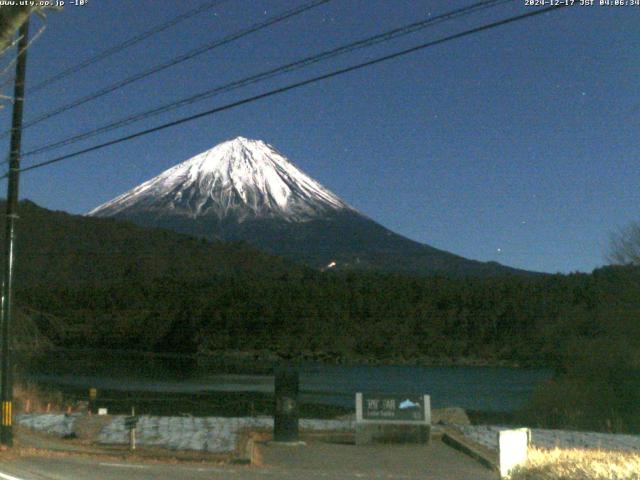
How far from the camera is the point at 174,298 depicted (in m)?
72.2

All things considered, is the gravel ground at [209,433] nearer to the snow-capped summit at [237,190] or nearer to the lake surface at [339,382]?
the lake surface at [339,382]

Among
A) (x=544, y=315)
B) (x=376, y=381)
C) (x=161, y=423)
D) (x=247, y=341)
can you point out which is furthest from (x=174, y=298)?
(x=161, y=423)

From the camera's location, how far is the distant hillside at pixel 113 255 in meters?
91.6

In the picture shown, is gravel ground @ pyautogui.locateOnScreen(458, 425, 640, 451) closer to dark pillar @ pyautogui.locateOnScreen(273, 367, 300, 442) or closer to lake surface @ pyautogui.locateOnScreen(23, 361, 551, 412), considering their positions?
dark pillar @ pyautogui.locateOnScreen(273, 367, 300, 442)

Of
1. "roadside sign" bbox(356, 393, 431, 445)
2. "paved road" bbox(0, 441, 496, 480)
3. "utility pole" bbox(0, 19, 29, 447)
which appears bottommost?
"paved road" bbox(0, 441, 496, 480)

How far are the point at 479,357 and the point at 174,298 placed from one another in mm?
24859

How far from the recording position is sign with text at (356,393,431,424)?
18.8 meters

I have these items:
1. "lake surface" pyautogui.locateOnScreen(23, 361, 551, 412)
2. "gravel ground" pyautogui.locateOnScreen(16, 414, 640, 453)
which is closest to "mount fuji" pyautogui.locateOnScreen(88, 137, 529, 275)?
"lake surface" pyautogui.locateOnScreen(23, 361, 551, 412)

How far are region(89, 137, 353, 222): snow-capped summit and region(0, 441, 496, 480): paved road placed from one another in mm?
123314

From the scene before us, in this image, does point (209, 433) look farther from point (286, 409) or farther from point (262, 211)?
point (262, 211)

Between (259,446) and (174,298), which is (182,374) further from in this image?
(259,446)

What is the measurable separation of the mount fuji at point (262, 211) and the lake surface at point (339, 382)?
2409 inches

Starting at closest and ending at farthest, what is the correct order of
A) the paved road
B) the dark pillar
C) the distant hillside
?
the paved road, the dark pillar, the distant hillside

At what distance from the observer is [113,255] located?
10438cm
